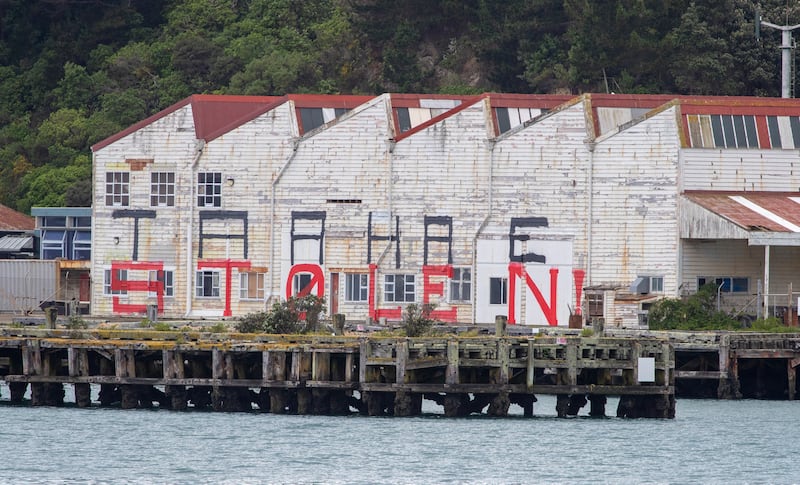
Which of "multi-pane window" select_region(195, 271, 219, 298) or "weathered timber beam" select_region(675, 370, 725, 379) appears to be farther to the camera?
"multi-pane window" select_region(195, 271, 219, 298)

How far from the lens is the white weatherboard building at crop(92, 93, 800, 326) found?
78.7m

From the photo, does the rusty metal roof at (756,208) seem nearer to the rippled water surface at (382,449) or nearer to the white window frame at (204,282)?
the rippled water surface at (382,449)

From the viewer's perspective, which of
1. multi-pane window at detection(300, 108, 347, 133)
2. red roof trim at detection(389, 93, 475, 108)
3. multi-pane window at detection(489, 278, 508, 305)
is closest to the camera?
multi-pane window at detection(489, 278, 508, 305)

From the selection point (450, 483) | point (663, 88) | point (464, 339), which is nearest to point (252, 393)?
point (464, 339)

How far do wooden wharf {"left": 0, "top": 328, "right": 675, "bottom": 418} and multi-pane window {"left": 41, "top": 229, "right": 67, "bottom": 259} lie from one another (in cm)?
2979

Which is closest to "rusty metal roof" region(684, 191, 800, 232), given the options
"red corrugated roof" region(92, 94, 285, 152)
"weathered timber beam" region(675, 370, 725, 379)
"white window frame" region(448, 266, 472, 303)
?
"weathered timber beam" region(675, 370, 725, 379)

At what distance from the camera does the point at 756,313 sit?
77562 mm

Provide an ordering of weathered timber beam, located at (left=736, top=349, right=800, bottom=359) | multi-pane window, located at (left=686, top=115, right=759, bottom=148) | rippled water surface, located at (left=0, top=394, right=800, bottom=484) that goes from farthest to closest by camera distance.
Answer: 1. multi-pane window, located at (left=686, top=115, right=759, bottom=148)
2. weathered timber beam, located at (left=736, top=349, right=800, bottom=359)
3. rippled water surface, located at (left=0, top=394, right=800, bottom=484)

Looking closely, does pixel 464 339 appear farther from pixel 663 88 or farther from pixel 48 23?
A: pixel 48 23

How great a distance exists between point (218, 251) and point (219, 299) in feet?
6.40

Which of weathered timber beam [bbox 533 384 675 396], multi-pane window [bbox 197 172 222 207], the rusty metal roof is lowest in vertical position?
weathered timber beam [bbox 533 384 675 396]

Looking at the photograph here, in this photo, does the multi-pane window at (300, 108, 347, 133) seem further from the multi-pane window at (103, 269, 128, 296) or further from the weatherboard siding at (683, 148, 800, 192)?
the weatherboard siding at (683, 148, 800, 192)

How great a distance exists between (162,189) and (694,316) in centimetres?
2297

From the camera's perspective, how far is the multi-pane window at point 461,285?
8094cm
